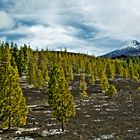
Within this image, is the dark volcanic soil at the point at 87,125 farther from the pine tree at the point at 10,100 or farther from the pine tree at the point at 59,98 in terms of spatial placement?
the pine tree at the point at 59,98

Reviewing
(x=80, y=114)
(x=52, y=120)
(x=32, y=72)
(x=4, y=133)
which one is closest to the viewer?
(x=4, y=133)

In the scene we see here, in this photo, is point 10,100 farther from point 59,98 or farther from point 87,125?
point 87,125

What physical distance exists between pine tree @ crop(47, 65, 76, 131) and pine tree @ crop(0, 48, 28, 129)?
5.86 m

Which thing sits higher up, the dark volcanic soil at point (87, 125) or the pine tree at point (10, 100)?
the pine tree at point (10, 100)

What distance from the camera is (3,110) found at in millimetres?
60500

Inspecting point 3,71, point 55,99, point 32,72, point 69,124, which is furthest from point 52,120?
point 32,72

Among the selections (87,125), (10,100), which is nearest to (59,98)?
(87,125)

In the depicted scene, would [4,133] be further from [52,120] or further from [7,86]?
[52,120]

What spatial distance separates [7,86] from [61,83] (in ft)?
33.2

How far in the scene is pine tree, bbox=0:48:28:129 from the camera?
60719mm

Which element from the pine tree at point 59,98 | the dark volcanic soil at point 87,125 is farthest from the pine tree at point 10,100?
the pine tree at point 59,98

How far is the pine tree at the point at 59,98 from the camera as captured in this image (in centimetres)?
6219

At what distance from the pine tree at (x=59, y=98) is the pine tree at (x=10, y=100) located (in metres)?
5.86

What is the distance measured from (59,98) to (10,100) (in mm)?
9041
